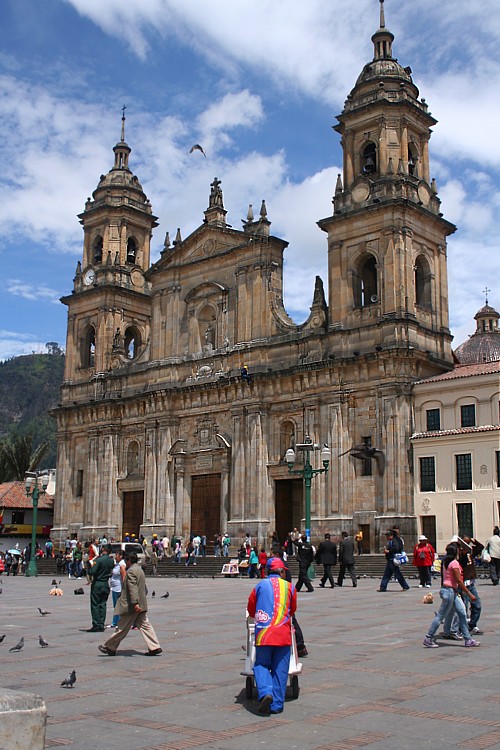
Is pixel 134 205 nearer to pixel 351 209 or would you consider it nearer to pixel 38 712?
pixel 351 209

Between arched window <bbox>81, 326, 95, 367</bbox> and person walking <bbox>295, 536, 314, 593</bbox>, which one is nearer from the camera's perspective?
person walking <bbox>295, 536, 314, 593</bbox>

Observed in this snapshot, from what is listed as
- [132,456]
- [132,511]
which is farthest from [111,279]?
[132,511]

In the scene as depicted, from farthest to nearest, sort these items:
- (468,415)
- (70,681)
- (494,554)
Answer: (468,415) → (494,554) → (70,681)

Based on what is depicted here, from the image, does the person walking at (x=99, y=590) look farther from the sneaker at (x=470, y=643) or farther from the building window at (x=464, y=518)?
the building window at (x=464, y=518)

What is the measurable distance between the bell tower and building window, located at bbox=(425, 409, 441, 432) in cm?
324

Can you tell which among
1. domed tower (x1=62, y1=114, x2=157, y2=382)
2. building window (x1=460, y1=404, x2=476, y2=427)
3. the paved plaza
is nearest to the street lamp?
domed tower (x1=62, y1=114, x2=157, y2=382)

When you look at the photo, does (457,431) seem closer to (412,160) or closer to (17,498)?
(412,160)

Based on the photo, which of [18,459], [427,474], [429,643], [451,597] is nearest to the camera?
[451,597]

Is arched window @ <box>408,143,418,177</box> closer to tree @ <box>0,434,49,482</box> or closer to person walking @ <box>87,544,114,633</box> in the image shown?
person walking @ <box>87,544,114,633</box>

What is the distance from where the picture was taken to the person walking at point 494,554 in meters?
23.9

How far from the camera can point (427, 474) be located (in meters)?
39.5

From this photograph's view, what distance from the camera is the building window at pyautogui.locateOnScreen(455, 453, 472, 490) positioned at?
125ft

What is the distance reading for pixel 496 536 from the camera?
23.9 metres

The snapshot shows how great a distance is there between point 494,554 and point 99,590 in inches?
493
